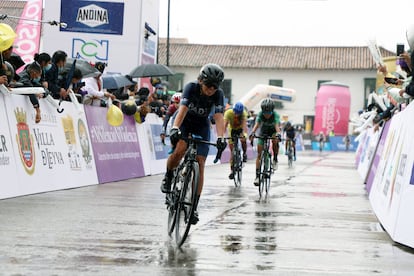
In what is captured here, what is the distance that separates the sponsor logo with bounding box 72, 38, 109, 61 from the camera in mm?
24344

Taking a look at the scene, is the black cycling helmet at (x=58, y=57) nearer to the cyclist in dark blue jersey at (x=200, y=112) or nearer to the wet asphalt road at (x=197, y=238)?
the wet asphalt road at (x=197, y=238)

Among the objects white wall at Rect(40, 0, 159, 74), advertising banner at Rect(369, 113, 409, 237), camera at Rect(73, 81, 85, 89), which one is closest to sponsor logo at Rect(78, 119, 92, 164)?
camera at Rect(73, 81, 85, 89)

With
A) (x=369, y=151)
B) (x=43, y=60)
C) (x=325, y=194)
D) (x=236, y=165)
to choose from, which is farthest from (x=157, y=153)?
(x=43, y=60)

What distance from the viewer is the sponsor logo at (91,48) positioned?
24.3 meters

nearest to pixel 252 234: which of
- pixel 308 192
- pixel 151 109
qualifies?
pixel 308 192

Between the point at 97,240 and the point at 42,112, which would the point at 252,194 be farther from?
the point at 97,240

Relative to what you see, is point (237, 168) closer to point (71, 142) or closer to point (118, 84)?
point (118, 84)

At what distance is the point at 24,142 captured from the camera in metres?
12.6

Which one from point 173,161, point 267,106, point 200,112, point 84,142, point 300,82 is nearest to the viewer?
point 200,112

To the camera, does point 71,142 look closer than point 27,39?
Yes

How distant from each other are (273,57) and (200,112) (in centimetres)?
8548

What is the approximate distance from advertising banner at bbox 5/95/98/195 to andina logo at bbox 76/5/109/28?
942 centimetres

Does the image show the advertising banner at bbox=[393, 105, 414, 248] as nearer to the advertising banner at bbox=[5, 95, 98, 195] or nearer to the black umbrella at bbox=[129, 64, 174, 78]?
the advertising banner at bbox=[5, 95, 98, 195]

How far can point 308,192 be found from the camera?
16312 millimetres
